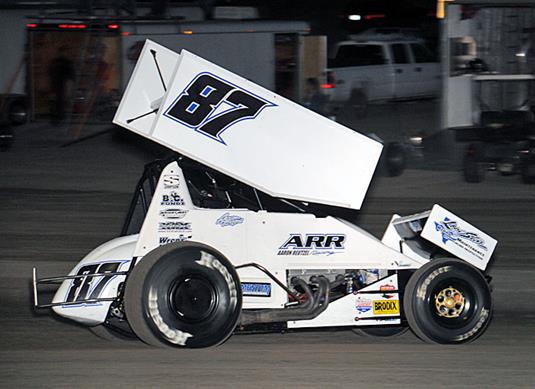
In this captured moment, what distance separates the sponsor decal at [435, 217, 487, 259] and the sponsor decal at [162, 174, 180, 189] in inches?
69.6

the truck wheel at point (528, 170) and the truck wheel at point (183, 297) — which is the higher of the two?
the truck wheel at point (183, 297)

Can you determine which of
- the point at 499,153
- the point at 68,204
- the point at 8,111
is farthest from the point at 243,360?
the point at 8,111

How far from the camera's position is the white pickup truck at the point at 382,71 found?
90.7 feet

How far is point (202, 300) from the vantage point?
6586 millimetres

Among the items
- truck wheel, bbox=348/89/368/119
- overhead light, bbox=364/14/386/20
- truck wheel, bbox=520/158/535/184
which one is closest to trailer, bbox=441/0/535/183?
truck wheel, bbox=520/158/535/184

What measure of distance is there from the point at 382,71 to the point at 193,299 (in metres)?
22.1

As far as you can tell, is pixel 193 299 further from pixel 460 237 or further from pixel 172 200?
pixel 460 237

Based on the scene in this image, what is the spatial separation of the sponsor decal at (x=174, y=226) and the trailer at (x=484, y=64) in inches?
401

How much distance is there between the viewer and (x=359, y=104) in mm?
26375

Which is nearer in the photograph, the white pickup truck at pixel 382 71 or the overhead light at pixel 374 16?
the white pickup truck at pixel 382 71

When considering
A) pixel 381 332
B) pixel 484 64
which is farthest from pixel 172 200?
pixel 484 64

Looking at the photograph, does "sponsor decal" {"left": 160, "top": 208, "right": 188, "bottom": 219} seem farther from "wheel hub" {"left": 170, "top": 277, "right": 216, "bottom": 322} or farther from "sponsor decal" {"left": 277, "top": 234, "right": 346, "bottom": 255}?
"sponsor decal" {"left": 277, "top": 234, "right": 346, "bottom": 255}

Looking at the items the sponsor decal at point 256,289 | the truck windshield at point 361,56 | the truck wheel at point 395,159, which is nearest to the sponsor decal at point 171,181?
the sponsor decal at point 256,289

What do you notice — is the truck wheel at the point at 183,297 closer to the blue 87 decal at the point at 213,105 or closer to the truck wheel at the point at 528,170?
the blue 87 decal at the point at 213,105
